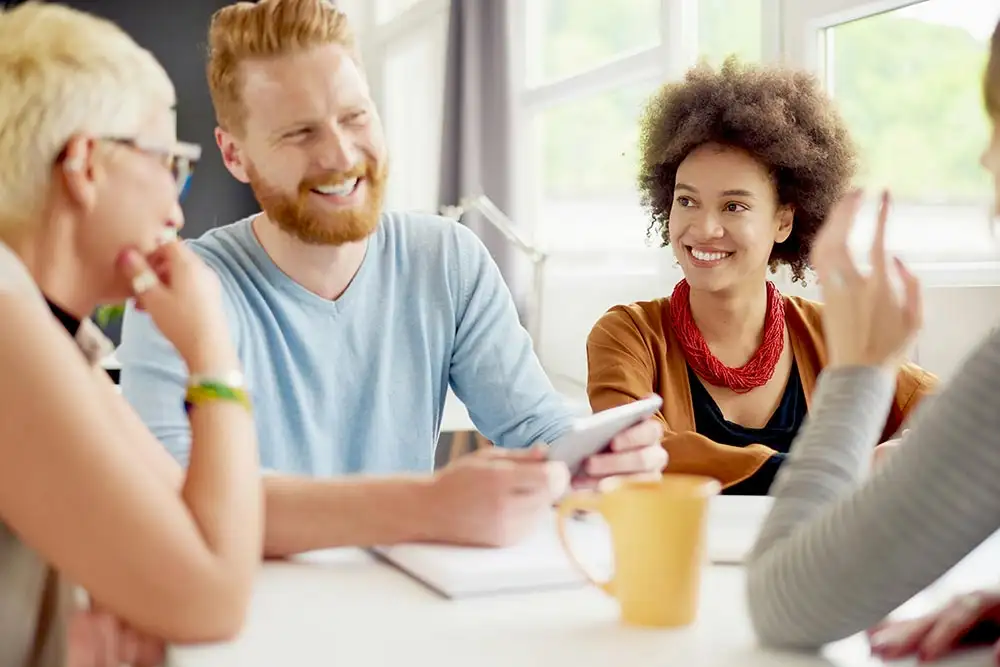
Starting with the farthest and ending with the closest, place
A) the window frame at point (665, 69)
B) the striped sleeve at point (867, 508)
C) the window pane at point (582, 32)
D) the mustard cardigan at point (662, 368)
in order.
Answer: the window pane at point (582, 32), the window frame at point (665, 69), the mustard cardigan at point (662, 368), the striped sleeve at point (867, 508)

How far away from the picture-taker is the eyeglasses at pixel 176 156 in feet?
3.50

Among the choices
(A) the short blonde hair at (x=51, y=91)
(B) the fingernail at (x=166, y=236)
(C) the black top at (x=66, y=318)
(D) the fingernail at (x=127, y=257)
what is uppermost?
(A) the short blonde hair at (x=51, y=91)

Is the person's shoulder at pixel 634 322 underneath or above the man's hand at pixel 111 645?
above

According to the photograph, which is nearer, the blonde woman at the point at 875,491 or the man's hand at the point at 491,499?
the blonde woman at the point at 875,491

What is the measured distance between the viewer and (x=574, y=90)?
390 cm

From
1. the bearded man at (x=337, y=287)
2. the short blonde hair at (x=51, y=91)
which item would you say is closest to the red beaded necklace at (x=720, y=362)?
the bearded man at (x=337, y=287)

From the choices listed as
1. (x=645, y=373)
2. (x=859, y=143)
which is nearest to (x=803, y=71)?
(x=859, y=143)

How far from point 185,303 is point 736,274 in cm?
131

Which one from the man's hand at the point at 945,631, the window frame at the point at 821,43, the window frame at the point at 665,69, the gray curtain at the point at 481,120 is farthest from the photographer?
the gray curtain at the point at 481,120

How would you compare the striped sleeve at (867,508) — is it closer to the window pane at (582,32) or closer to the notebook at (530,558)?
the notebook at (530,558)

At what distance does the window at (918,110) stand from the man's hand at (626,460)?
1.49 meters

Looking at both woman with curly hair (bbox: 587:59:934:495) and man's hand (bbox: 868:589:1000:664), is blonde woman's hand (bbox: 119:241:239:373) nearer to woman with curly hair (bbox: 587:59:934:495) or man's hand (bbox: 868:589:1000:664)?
man's hand (bbox: 868:589:1000:664)

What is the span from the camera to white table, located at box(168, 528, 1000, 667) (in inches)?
31.3

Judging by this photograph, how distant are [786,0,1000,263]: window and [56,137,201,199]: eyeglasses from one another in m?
1.78
